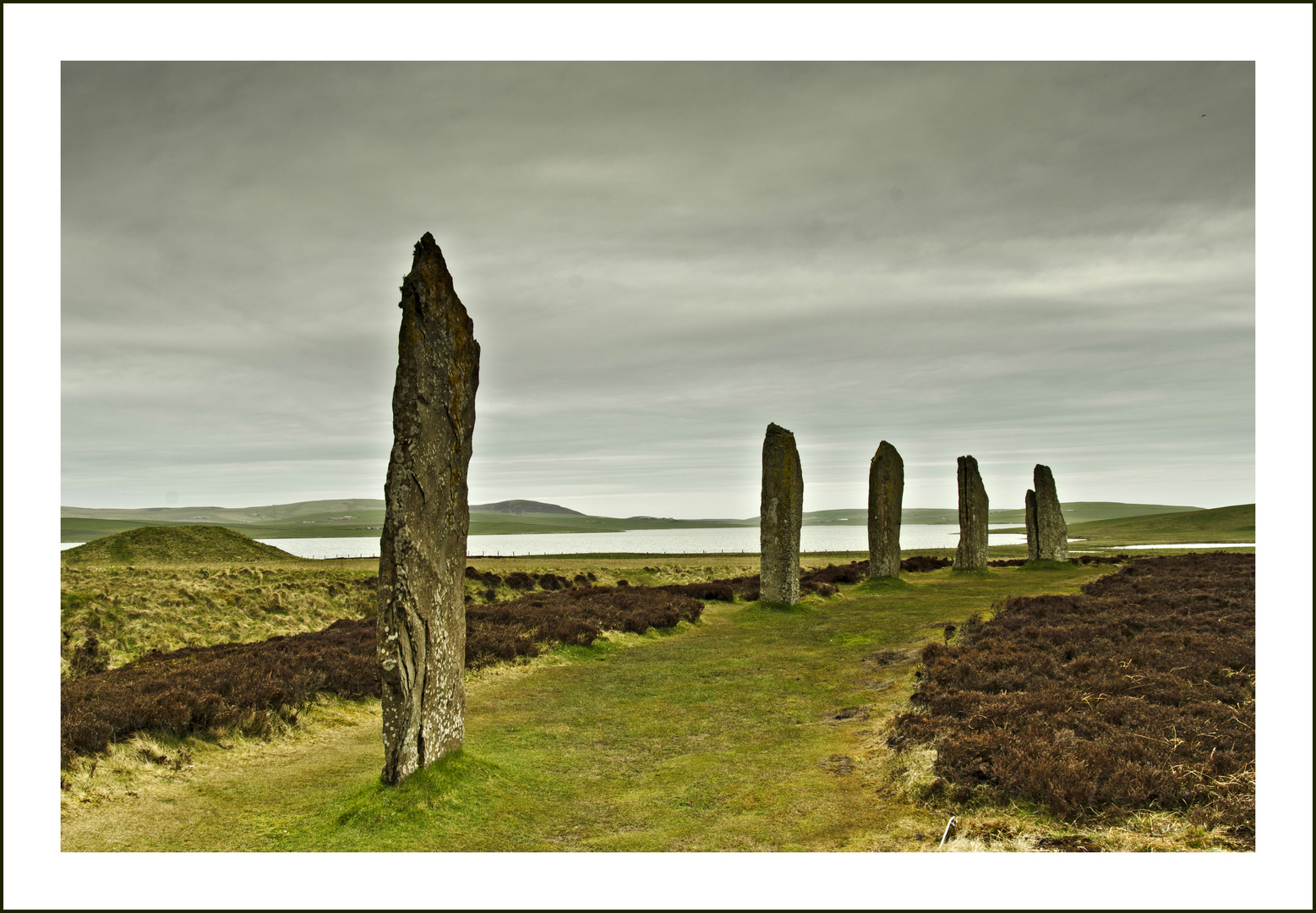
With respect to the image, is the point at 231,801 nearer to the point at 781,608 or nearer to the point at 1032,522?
the point at 781,608

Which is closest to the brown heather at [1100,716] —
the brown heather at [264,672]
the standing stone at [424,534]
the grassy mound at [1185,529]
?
the standing stone at [424,534]

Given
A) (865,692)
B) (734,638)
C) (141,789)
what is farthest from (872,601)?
(141,789)

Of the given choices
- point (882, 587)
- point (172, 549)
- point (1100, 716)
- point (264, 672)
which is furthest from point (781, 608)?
point (172, 549)

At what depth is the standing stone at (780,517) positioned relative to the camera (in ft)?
70.0

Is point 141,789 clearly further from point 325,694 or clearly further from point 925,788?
point 925,788

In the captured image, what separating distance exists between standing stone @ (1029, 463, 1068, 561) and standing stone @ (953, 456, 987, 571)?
319 cm

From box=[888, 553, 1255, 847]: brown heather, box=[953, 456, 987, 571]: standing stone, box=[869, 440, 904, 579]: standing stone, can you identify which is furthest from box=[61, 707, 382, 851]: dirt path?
box=[953, 456, 987, 571]: standing stone

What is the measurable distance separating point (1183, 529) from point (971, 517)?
7003 cm

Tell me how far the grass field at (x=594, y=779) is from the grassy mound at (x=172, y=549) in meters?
32.8

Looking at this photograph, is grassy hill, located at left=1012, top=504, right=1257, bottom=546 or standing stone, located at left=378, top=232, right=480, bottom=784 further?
grassy hill, located at left=1012, top=504, right=1257, bottom=546

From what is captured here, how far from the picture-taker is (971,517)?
108 feet

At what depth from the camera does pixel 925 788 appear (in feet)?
21.8

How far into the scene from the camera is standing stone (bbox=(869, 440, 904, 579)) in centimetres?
2784

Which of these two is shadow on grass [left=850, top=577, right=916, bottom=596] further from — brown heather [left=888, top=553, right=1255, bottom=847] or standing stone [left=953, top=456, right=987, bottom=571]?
brown heather [left=888, top=553, right=1255, bottom=847]
